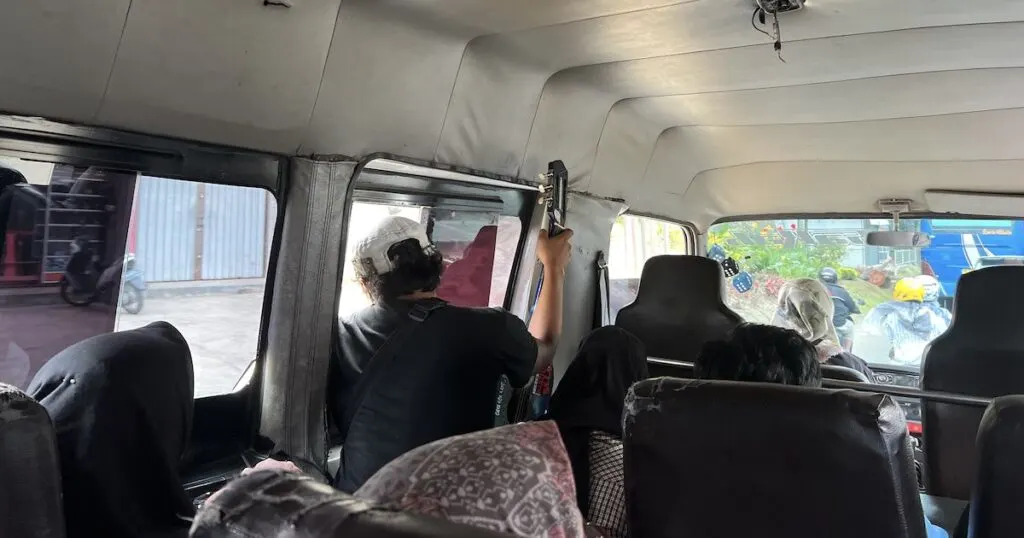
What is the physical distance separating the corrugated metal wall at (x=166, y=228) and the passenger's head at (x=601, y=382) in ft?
4.08

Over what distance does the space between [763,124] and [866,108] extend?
1.92ft

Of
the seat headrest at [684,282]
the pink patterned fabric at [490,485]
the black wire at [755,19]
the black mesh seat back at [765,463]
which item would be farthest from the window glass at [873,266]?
the pink patterned fabric at [490,485]

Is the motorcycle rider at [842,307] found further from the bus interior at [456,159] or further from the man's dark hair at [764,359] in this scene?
the man's dark hair at [764,359]

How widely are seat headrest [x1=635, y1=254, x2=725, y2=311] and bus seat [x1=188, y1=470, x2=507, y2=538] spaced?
3.21m

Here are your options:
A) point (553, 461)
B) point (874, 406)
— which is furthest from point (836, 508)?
point (553, 461)

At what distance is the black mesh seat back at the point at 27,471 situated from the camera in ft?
3.87

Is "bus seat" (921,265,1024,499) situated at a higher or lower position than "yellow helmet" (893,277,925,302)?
lower

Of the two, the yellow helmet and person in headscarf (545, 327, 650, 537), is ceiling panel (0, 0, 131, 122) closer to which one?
person in headscarf (545, 327, 650, 537)

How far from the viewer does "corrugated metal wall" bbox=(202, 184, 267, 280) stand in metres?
2.23

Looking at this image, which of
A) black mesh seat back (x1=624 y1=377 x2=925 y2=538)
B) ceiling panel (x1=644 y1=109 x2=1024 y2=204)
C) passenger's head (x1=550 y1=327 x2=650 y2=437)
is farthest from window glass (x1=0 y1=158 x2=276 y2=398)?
ceiling panel (x1=644 y1=109 x2=1024 y2=204)

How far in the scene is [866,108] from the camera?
12.4 feet

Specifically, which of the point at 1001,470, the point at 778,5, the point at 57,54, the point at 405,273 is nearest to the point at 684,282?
the point at 778,5

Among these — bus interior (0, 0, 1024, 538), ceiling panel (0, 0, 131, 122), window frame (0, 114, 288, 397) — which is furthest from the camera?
bus interior (0, 0, 1024, 538)

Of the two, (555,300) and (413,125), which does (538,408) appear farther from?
(413,125)
